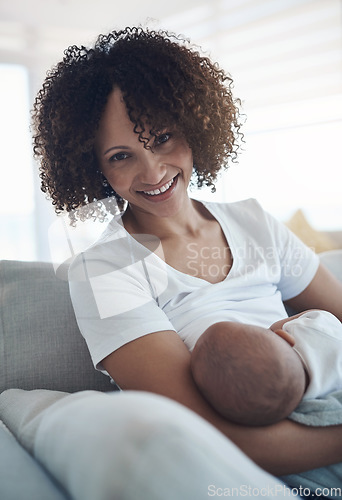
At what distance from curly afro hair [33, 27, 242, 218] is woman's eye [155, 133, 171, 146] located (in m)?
0.03

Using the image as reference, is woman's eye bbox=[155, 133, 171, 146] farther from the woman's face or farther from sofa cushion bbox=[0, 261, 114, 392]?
sofa cushion bbox=[0, 261, 114, 392]

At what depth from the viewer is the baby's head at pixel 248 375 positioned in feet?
2.62

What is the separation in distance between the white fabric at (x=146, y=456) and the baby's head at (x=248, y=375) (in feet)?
0.83

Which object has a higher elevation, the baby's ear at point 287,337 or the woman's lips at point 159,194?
the woman's lips at point 159,194

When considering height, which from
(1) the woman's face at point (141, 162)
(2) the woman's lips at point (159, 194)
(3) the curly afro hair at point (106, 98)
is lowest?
(2) the woman's lips at point (159, 194)

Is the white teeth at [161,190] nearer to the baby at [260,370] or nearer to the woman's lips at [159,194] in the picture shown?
the woman's lips at [159,194]

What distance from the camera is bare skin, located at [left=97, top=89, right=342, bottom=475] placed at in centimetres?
81

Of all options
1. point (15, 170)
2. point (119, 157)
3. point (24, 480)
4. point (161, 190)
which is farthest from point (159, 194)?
point (15, 170)

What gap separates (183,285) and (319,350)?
0.33 meters

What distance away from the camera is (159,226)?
124 centimetres

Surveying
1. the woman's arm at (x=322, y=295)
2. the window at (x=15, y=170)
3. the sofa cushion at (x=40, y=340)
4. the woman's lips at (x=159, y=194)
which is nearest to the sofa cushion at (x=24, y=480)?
the sofa cushion at (x=40, y=340)

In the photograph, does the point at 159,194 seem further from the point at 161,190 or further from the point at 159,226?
the point at 159,226

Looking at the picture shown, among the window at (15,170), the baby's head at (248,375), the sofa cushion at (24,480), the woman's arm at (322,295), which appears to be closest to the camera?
the sofa cushion at (24,480)

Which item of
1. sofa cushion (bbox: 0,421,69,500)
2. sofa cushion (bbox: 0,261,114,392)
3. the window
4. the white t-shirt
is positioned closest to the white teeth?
the white t-shirt
